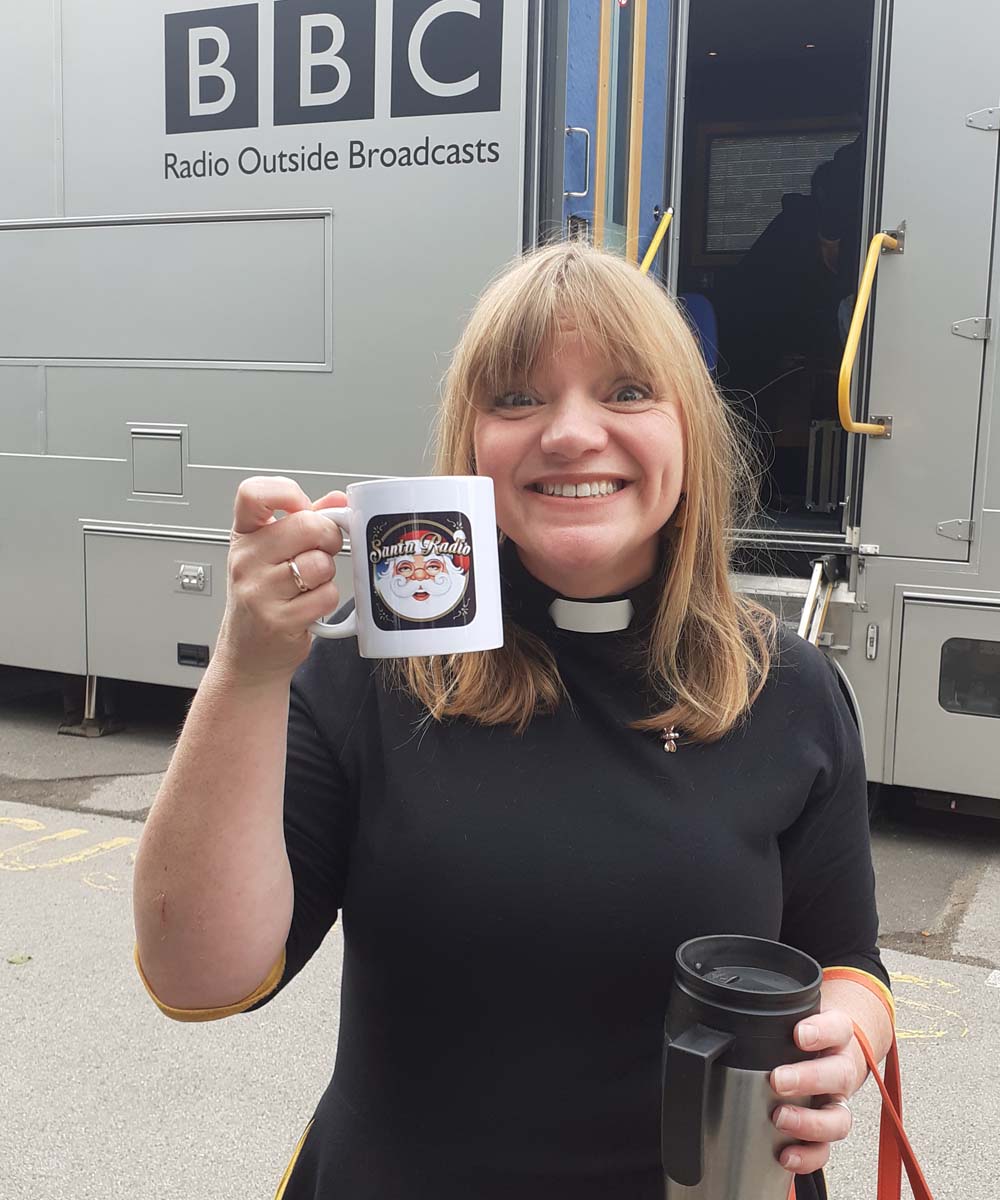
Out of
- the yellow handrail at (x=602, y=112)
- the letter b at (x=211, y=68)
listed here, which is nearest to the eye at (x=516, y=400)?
the yellow handrail at (x=602, y=112)

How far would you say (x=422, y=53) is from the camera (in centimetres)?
470

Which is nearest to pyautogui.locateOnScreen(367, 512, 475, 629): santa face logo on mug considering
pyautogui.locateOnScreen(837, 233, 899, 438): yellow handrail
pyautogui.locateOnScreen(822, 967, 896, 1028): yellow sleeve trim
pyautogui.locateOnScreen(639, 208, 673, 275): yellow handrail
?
pyautogui.locateOnScreen(822, 967, 896, 1028): yellow sleeve trim

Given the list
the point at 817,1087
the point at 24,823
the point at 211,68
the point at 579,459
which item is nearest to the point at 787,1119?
the point at 817,1087

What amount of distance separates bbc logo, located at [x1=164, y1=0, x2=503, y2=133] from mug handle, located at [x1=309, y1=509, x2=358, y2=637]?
150 inches

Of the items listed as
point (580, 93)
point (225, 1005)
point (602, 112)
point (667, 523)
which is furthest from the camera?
point (602, 112)

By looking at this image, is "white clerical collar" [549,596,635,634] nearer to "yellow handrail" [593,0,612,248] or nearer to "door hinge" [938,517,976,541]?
"door hinge" [938,517,976,541]

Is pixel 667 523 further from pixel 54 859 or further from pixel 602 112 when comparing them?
pixel 602 112

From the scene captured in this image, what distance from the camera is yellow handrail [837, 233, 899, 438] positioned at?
404 centimetres

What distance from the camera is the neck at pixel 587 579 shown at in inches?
56.0

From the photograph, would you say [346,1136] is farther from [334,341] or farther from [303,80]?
[303,80]

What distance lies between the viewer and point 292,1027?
10.6ft

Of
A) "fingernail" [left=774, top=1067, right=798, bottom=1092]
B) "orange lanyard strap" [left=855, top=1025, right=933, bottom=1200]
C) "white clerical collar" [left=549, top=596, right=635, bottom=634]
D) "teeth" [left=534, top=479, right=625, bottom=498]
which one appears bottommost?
"orange lanyard strap" [left=855, top=1025, right=933, bottom=1200]

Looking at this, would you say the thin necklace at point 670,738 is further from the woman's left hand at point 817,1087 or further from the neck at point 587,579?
the woman's left hand at point 817,1087

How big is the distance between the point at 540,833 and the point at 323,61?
14.2ft
